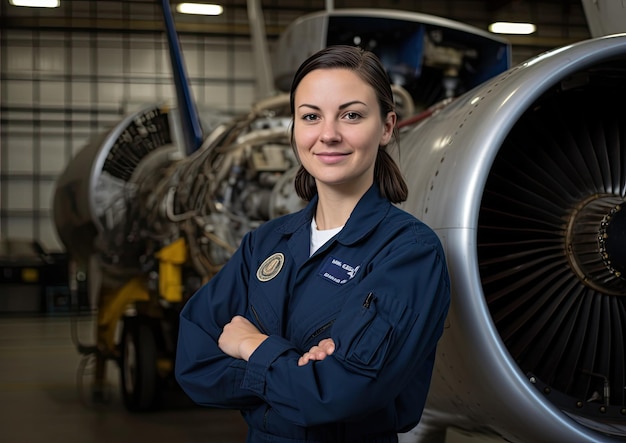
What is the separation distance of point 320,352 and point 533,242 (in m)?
1.20

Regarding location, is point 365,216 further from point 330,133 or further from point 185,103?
point 185,103

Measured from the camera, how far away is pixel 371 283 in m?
1.84

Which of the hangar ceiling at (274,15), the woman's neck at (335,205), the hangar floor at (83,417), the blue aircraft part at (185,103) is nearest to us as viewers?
the woman's neck at (335,205)

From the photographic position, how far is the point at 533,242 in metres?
2.77

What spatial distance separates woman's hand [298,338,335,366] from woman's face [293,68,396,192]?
38 cm

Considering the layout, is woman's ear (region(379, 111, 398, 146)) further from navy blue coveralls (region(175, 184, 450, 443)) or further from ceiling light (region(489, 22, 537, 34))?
ceiling light (region(489, 22, 537, 34))

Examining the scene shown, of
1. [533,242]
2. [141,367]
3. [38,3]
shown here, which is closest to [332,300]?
[533,242]

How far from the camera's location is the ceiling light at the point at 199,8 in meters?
24.5

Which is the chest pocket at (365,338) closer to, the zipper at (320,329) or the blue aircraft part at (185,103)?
the zipper at (320,329)

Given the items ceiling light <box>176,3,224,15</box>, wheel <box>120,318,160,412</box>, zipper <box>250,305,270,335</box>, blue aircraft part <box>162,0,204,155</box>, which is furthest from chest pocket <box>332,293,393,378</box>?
ceiling light <box>176,3,224,15</box>

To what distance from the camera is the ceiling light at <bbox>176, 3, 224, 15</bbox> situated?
24.5 meters

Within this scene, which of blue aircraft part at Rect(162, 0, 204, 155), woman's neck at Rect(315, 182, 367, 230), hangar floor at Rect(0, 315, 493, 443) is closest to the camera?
woman's neck at Rect(315, 182, 367, 230)

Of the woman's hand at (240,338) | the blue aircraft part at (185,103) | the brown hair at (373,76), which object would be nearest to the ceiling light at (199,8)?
the blue aircraft part at (185,103)

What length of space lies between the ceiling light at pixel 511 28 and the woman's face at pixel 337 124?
2410cm
